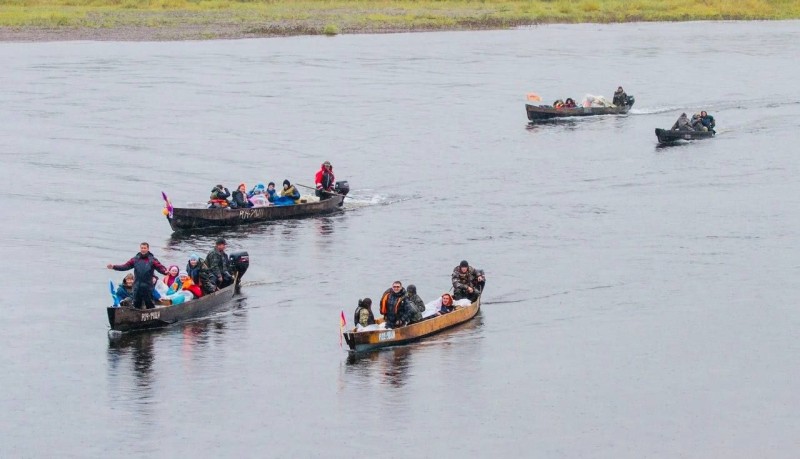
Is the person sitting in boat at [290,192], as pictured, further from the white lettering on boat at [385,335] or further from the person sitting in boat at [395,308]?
the white lettering on boat at [385,335]

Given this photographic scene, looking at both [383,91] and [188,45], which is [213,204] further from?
[188,45]

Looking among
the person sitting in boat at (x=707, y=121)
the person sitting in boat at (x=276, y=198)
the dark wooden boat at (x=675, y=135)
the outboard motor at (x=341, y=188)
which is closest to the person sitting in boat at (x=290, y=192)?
the person sitting in boat at (x=276, y=198)

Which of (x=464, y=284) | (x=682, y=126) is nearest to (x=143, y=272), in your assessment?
(x=464, y=284)

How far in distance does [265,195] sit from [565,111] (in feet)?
92.9

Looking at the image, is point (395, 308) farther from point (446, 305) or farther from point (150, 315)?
point (150, 315)

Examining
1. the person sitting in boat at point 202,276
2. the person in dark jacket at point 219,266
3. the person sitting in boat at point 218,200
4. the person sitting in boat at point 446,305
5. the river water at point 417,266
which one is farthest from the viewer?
the person sitting in boat at point 218,200

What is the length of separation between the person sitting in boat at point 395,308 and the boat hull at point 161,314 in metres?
5.43

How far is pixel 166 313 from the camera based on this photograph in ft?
111

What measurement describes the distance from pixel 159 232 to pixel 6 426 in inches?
723

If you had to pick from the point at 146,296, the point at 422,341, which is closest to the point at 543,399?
the point at 422,341

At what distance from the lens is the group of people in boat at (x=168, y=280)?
3262cm

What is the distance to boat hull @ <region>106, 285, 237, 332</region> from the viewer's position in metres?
33.1

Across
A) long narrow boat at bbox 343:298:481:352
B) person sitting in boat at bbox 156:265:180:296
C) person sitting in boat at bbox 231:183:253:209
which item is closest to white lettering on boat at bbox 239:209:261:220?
person sitting in boat at bbox 231:183:253:209

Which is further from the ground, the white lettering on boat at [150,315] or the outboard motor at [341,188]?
the outboard motor at [341,188]
